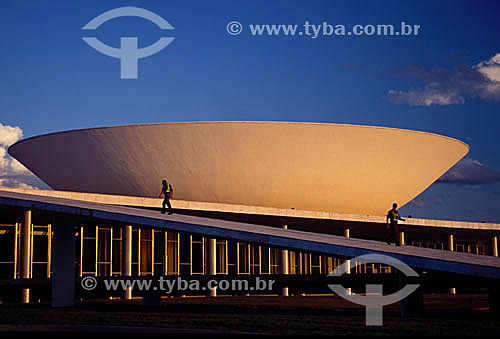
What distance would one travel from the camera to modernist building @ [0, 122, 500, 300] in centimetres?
3033

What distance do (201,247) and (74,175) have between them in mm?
7251

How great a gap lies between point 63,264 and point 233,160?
13.5 m

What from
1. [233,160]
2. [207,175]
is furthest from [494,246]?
[207,175]

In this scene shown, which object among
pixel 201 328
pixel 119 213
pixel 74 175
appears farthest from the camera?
pixel 74 175

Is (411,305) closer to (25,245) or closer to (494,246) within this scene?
(25,245)

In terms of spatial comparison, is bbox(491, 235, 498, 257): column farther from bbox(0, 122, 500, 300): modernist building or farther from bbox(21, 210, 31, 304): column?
bbox(21, 210, 31, 304): column

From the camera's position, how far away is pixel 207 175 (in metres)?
31.1

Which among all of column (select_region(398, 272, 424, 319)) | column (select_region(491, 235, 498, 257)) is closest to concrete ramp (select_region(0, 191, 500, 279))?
column (select_region(398, 272, 424, 319))

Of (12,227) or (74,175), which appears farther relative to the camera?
(74,175)

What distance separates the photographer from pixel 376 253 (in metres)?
12.4

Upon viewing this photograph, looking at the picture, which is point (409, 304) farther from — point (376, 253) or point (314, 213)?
point (314, 213)

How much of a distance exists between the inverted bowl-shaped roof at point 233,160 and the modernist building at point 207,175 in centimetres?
5

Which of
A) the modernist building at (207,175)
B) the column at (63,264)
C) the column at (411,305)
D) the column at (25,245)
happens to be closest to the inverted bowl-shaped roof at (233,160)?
the modernist building at (207,175)

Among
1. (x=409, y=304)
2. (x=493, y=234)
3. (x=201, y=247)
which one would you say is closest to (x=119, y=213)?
(x=409, y=304)
